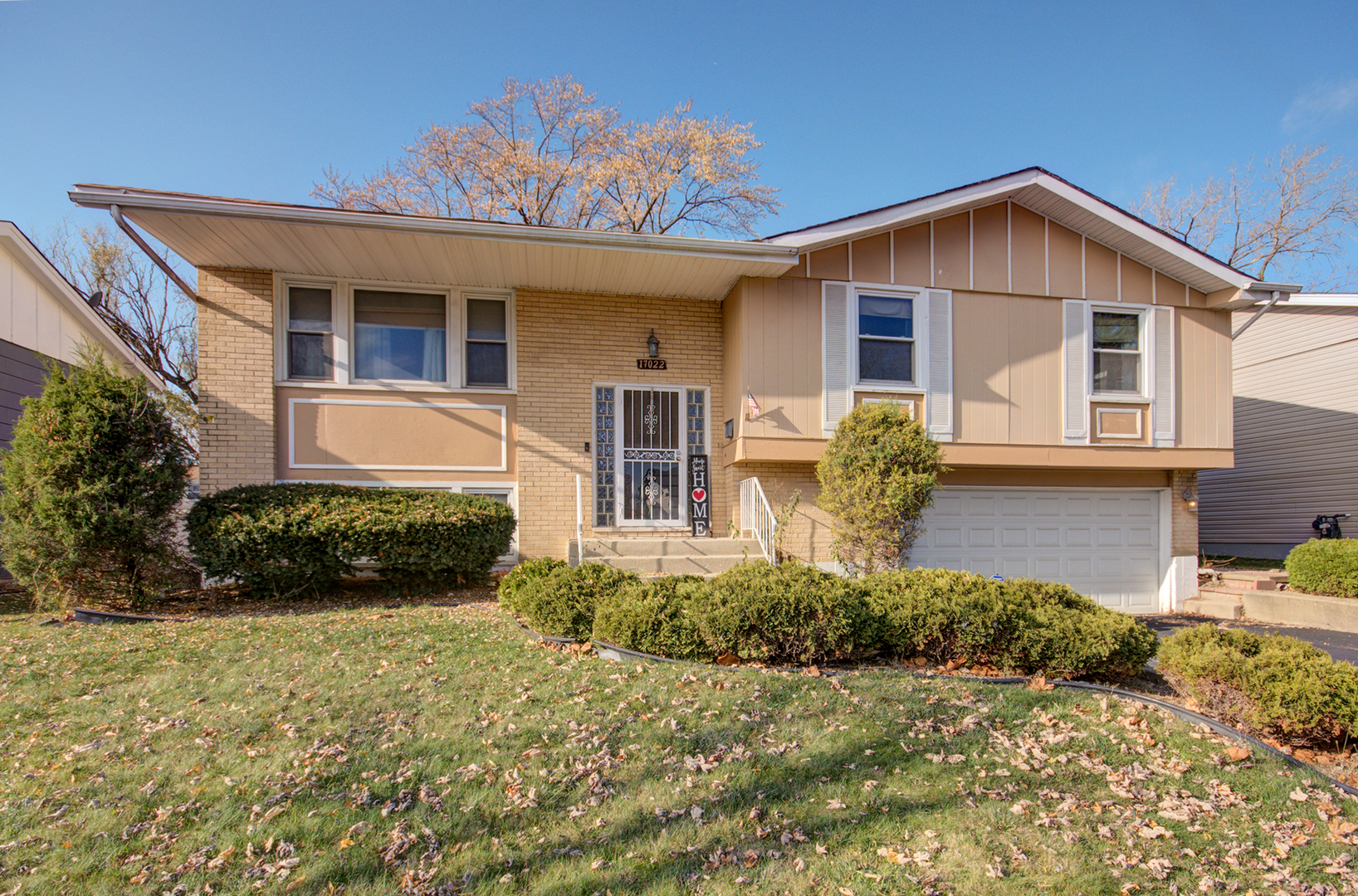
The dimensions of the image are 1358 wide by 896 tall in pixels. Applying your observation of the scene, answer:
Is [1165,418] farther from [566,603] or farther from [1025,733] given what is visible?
[566,603]

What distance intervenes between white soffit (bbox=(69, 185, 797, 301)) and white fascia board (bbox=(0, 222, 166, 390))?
237 cm

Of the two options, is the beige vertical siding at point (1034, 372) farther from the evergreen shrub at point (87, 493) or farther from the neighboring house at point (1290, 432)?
the evergreen shrub at point (87, 493)

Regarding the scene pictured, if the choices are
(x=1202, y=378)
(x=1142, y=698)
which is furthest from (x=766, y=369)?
(x=1202, y=378)

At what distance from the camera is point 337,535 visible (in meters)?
7.22

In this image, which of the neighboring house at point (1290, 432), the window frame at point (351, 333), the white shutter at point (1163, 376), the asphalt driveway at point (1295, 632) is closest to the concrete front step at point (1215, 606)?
the asphalt driveway at point (1295, 632)

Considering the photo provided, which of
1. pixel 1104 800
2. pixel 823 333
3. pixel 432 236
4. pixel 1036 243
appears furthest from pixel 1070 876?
pixel 1036 243

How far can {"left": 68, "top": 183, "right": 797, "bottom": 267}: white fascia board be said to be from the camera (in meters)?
7.35

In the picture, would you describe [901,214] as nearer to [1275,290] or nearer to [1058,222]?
[1058,222]

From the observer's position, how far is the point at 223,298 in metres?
8.91

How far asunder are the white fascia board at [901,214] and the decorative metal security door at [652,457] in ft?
8.76

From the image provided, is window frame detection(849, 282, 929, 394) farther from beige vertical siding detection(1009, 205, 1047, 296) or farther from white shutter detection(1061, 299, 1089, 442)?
white shutter detection(1061, 299, 1089, 442)

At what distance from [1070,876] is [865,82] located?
13.2 m

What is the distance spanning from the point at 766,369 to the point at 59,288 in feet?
37.6

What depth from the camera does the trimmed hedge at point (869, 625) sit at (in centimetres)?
495
